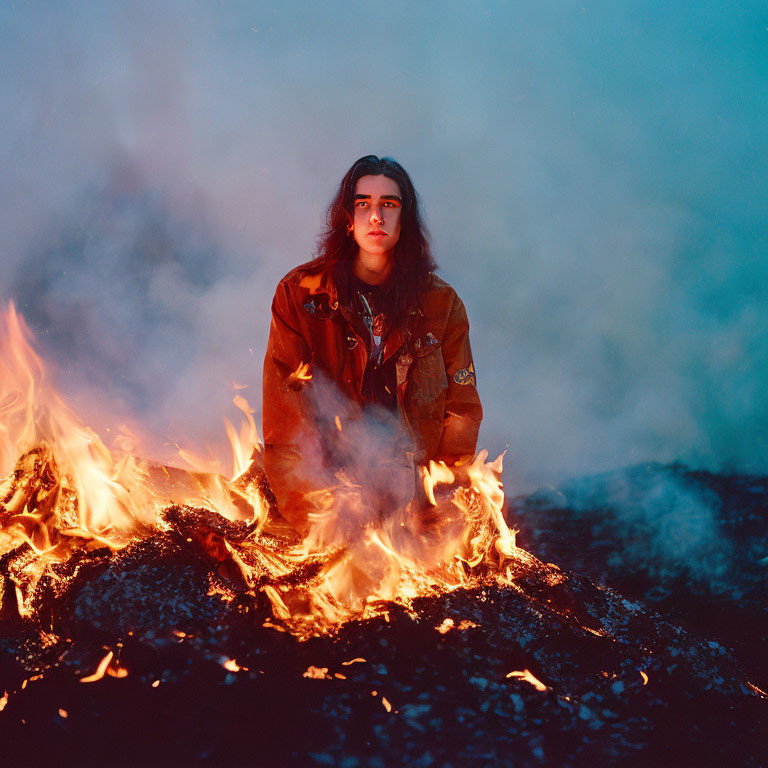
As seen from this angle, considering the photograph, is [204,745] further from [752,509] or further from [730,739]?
[752,509]

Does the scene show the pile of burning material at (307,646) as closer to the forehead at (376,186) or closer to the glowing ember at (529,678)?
the glowing ember at (529,678)

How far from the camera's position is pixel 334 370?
12.3 ft

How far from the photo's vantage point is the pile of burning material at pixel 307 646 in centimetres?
226

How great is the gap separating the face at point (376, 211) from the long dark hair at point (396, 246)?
5 cm

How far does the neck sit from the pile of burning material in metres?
1.28

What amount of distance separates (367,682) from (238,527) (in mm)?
1372

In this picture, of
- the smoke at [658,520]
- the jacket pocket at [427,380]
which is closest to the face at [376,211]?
the jacket pocket at [427,380]

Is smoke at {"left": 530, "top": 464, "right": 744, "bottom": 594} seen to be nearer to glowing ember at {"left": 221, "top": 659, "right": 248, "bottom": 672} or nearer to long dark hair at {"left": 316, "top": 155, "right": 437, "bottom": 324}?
long dark hair at {"left": 316, "top": 155, "right": 437, "bottom": 324}

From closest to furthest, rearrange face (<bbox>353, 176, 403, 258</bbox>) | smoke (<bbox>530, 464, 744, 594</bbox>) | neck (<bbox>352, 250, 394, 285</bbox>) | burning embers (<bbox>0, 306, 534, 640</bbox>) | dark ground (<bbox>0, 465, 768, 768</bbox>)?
dark ground (<bbox>0, 465, 768, 768</bbox>), burning embers (<bbox>0, 306, 534, 640</bbox>), face (<bbox>353, 176, 403, 258</bbox>), neck (<bbox>352, 250, 394, 285</bbox>), smoke (<bbox>530, 464, 744, 594</bbox>)

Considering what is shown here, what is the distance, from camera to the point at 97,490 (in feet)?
10.9

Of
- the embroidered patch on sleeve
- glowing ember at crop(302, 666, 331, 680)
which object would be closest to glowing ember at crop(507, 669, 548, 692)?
glowing ember at crop(302, 666, 331, 680)

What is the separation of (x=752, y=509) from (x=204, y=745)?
15.3 feet

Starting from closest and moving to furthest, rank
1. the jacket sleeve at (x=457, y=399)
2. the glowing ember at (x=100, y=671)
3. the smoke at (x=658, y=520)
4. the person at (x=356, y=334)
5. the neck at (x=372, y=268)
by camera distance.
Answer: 1. the glowing ember at (x=100, y=671)
2. the person at (x=356, y=334)
3. the neck at (x=372, y=268)
4. the jacket sleeve at (x=457, y=399)
5. the smoke at (x=658, y=520)

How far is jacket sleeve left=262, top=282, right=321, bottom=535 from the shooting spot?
143 inches
